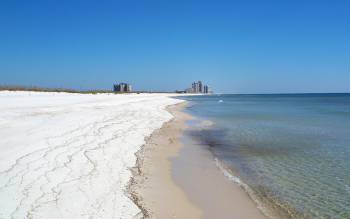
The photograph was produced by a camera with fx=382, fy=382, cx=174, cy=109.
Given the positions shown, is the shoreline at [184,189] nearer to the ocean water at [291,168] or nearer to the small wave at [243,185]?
the small wave at [243,185]

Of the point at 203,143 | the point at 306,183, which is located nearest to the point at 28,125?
the point at 203,143

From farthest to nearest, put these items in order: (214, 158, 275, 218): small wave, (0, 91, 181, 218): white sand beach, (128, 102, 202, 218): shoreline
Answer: (214, 158, 275, 218): small wave
(128, 102, 202, 218): shoreline
(0, 91, 181, 218): white sand beach

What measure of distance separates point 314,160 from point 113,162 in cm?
551

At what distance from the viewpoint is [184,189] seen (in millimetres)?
7262

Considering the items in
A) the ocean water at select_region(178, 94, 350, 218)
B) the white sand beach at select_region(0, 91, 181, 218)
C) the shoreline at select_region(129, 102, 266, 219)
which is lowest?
the ocean water at select_region(178, 94, 350, 218)

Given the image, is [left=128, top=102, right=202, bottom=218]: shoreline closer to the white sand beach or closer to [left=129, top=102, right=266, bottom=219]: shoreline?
[left=129, top=102, right=266, bottom=219]: shoreline

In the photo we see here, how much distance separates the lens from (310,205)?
6484 mm

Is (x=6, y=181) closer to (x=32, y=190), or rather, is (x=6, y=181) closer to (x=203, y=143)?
(x=32, y=190)

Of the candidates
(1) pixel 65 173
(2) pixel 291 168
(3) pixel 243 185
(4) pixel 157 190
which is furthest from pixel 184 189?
(2) pixel 291 168

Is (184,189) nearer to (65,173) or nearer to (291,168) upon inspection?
(65,173)

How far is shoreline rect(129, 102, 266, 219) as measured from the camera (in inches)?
233

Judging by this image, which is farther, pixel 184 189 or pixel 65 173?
pixel 184 189

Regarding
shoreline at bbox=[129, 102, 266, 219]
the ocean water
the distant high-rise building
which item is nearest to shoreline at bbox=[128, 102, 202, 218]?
shoreline at bbox=[129, 102, 266, 219]

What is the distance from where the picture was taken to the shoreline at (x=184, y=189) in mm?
5926
